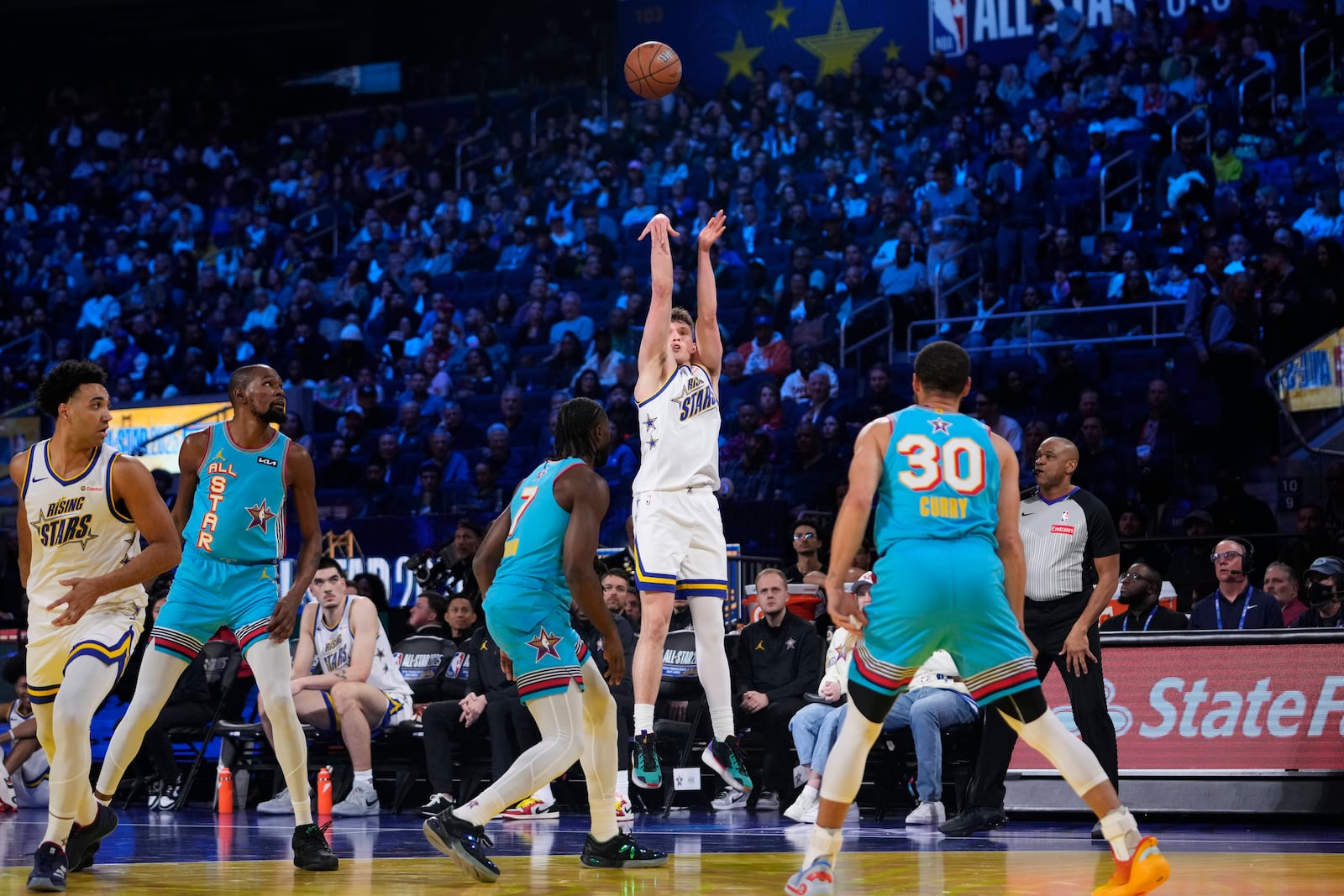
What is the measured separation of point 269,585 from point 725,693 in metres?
2.42

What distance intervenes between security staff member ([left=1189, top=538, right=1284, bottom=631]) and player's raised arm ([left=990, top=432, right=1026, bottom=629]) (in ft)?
15.2

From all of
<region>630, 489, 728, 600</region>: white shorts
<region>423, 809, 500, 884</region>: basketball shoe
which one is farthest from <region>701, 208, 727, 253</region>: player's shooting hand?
<region>423, 809, 500, 884</region>: basketball shoe

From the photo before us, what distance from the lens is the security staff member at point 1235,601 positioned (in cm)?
993

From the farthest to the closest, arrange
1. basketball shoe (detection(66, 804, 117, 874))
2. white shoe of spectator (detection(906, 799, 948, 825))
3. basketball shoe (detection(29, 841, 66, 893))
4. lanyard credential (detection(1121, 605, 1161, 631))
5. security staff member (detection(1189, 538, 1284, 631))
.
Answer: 1. lanyard credential (detection(1121, 605, 1161, 631))
2. security staff member (detection(1189, 538, 1284, 631))
3. white shoe of spectator (detection(906, 799, 948, 825))
4. basketball shoe (detection(66, 804, 117, 874))
5. basketball shoe (detection(29, 841, 66, 893))

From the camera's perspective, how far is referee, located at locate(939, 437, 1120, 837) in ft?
27.5

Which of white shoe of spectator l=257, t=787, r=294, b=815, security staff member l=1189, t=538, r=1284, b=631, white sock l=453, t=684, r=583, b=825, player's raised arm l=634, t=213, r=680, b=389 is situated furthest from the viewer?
white shoe of spectator l=257, t=787, r=294, b=815

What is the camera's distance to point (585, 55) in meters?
25.4

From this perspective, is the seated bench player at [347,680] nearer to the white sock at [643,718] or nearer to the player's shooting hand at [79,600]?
the white sock at [643,718]

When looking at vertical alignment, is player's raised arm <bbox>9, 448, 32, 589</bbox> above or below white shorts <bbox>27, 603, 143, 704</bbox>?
above

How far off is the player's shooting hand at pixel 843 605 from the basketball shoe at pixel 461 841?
1.77 m

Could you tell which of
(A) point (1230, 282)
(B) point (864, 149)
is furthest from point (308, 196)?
(A) point (1230, 282)

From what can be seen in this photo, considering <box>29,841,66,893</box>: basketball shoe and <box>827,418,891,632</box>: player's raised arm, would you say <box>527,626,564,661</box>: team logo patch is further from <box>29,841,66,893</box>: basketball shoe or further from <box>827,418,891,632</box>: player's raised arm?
<box>29,841,66,893</box>: basketball shoe

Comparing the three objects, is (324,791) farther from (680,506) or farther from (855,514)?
(855,514)

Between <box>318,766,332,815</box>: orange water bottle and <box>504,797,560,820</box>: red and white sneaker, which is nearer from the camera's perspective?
<box>504,797,560,820</box>: red and white sneaker
